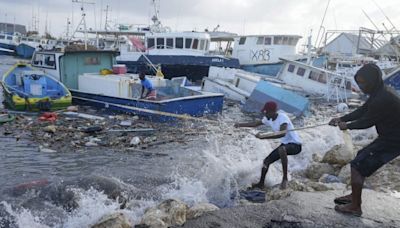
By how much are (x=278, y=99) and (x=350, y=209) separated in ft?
41.2

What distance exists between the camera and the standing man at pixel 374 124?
4.55m

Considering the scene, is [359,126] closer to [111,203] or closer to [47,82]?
[111,203]

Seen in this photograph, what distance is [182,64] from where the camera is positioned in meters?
25.6

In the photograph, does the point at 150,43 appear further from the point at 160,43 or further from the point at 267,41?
the point at 267,41

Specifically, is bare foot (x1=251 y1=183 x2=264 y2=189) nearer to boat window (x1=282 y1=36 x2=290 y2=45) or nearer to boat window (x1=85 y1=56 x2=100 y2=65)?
boat window (x1=85 y1=56 x2=100 y2=65)

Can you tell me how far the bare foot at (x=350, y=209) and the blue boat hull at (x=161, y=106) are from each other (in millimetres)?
9743

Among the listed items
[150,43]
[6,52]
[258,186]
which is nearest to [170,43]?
[150,43]

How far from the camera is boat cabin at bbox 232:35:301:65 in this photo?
94.6ft

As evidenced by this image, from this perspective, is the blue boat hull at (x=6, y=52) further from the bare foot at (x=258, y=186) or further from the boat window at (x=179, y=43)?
the bare foot at (x=258, y=186)

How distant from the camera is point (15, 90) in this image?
16.7 metres

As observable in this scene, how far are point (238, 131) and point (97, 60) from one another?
359 inches

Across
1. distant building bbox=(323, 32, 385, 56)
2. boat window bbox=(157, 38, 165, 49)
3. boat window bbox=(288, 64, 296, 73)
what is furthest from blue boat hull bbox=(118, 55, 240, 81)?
distant building bbox=(323, 32, 385, 56)

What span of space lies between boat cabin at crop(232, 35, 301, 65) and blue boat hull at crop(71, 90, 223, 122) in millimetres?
13796

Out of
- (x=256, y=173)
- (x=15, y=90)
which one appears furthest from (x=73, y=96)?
(x=256, y=173)
